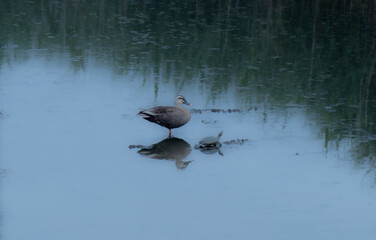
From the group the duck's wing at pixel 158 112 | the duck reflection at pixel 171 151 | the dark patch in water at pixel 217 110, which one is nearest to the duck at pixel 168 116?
the duck's wing at pixel 158 112

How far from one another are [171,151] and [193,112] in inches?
94.6

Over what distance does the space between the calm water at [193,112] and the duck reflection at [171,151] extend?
4 cm

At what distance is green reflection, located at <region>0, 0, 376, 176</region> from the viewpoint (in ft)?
52.3

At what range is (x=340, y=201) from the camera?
1018 centimetres

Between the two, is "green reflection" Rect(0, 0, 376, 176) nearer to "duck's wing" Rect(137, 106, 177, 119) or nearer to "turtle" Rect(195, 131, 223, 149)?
"turtle" Rect(195, 131, 223, 149)

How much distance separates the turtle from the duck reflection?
21cm

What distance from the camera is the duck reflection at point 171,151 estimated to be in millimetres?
12054

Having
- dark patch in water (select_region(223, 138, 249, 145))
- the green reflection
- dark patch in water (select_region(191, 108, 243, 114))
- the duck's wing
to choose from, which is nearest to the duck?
the duck's wing

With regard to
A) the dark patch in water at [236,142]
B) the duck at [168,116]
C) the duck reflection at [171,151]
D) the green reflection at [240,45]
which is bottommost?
the duck reflection at [171,151]

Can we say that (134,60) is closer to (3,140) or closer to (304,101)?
(304,101)

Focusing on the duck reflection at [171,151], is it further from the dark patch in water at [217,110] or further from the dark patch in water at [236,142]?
the dark patch in water at [217,110]

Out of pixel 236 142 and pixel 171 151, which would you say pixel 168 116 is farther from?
pixel 236 142

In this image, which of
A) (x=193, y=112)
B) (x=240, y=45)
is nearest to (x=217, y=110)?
(x=193, y=112)

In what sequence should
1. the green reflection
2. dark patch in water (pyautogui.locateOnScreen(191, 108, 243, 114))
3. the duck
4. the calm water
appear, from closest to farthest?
the calm water
the duck
dark patch in water (pyautogui.locateOnScreen(191, 108, 243, 114))
the green reflection
